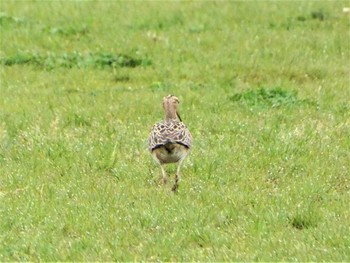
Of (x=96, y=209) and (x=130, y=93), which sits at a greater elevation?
(x=130, y=93)

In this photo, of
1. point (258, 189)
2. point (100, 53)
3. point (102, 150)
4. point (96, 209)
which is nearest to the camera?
point (96, 209)

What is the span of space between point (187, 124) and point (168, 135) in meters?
3.15

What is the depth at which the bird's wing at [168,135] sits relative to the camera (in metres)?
10.3

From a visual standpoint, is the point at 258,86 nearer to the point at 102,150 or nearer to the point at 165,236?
the point at 102,150

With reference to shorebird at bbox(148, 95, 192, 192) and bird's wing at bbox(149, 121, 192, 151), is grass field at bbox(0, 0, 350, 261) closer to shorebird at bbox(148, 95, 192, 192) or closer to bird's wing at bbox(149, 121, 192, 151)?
shorebird at bbox(148, 95, 192, 192)

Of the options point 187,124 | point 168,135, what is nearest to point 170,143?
point 168,135

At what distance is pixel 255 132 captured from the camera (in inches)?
512

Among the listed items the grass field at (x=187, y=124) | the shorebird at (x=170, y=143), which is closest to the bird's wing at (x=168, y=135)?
the shorebird at (x=170, y=143)

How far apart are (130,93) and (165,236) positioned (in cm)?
645

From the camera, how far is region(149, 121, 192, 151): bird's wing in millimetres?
10336

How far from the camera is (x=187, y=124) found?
13508 millimetres

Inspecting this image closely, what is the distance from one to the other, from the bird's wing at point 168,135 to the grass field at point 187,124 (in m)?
0.59

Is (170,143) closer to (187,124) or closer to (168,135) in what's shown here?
(168,135)

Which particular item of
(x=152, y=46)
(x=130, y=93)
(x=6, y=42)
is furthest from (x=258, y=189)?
(x=6, y=42)
